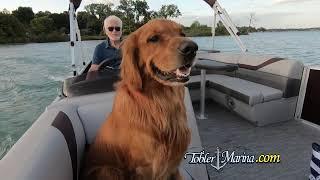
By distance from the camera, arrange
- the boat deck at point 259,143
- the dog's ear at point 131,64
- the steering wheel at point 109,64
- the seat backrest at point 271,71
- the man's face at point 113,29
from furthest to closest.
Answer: the seat backrest at point 271,71 → the man's face at point 113,29 → the steering wheel at point 109,64 → the boat deck at point 259,143 → the dog's ear at point 131,64

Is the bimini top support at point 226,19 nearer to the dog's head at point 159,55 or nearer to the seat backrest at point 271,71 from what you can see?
the seat backrest at point 271,71

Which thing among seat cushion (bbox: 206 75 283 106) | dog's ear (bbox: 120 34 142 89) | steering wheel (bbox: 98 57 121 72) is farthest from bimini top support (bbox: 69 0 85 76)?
dog's ear (bbox: 120 34 142 89)

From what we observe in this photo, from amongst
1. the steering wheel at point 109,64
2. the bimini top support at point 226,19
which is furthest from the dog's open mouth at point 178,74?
the bimini top support at point 226,19

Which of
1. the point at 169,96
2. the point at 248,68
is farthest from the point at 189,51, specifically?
the point at 248,68

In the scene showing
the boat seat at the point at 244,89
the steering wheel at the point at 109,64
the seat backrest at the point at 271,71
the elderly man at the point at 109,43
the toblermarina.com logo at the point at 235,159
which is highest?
the elderly man at the point at 109,43

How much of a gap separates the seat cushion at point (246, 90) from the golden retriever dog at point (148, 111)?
8.86 feet

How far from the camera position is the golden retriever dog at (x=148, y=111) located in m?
1.56

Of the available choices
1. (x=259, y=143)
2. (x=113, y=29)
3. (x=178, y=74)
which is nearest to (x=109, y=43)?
(x=113, y=29)

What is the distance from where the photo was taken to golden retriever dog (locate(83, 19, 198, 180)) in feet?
5.13

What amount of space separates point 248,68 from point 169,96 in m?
3.84

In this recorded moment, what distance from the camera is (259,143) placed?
3.79 metres

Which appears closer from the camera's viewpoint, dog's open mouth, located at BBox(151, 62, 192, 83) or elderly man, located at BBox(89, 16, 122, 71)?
dog's open mouth, located at BBox(151, 62, 192, 83)

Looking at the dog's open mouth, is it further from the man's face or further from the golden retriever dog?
the man's face

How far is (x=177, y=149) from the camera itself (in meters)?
1.67
